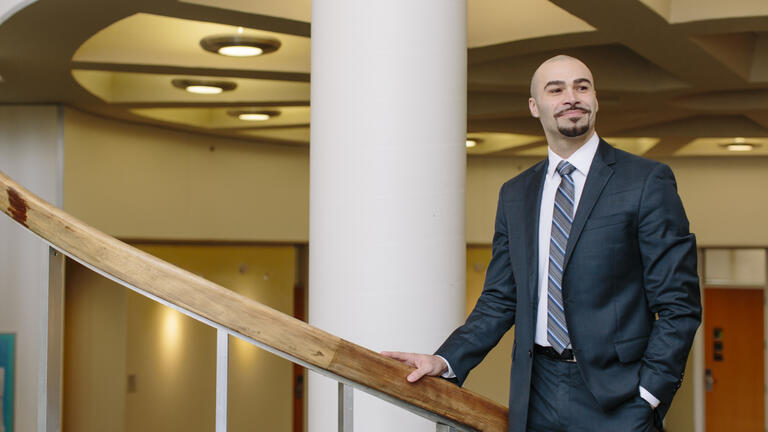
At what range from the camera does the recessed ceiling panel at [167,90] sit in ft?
22.4

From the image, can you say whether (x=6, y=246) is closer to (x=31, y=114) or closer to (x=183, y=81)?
(x=31, y=114)

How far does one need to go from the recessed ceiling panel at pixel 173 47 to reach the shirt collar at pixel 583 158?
3968mm

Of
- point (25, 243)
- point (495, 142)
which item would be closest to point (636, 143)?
point (495, 142)

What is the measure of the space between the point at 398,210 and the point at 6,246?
18.2ft

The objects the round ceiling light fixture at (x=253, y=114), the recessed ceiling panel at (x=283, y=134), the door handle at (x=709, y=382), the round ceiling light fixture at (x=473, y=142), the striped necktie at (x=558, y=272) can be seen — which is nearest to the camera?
the striped necktie at (x=558, y=272)

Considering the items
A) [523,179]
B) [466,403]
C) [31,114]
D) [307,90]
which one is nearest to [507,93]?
[307,90]

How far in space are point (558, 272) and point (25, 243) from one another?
6.15 meters

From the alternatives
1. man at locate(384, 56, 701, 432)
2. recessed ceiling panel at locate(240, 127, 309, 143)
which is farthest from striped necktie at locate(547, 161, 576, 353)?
recessed ceiling panel at locate(240, 127, 309, 143)

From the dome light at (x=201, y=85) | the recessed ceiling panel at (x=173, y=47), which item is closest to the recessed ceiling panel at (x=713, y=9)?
the recessed ceiling panel at (x=173, y=47)

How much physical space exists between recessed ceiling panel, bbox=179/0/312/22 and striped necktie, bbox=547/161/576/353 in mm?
2910

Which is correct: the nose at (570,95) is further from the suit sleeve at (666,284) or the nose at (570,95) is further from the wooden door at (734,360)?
the wooden door at (734,360)

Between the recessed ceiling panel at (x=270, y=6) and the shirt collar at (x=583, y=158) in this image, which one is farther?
the recessed ceiling panel at (x=270, y=6)

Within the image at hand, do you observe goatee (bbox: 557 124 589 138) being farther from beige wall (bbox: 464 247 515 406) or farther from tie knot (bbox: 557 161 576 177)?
beige wall (bbox: 464 247 515 406)

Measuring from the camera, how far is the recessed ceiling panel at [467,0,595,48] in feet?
16.2
